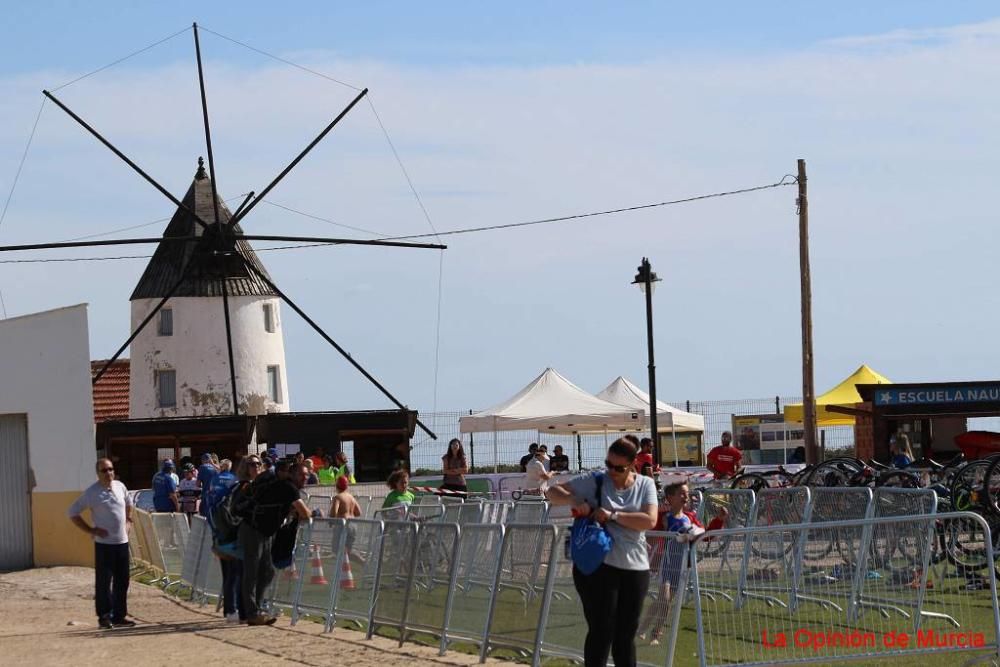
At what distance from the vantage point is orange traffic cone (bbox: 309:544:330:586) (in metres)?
15.9

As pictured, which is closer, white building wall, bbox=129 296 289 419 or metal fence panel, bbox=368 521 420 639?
metal fence panel, bbox=368 521 420 639

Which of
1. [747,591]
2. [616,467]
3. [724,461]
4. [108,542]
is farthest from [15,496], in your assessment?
[616,467]

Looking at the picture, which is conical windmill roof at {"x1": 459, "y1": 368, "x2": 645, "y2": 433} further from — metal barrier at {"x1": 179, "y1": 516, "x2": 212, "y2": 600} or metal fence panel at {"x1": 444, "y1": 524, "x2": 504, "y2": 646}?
metal fence panel at {"x1": 444, "y1": 524, "x2": 504, "y2": 646}

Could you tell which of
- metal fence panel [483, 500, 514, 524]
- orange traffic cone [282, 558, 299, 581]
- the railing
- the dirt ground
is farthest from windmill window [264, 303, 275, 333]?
the railing

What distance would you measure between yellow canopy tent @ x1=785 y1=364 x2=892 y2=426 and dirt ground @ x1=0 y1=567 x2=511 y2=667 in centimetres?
2087

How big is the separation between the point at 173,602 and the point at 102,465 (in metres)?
3.69

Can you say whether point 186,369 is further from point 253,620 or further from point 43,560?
point 253,620

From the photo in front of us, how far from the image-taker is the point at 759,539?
37.4 ft

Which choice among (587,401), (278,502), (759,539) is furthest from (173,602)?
(587,401)

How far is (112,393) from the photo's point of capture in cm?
5794

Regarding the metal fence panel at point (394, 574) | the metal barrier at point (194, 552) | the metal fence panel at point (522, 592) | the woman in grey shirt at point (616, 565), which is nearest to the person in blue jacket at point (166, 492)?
the metal barrier at point (194, 552)

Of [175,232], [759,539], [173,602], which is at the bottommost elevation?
[173,602]

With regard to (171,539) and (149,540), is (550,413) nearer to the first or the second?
(149,540)

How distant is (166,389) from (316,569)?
3728 cm
